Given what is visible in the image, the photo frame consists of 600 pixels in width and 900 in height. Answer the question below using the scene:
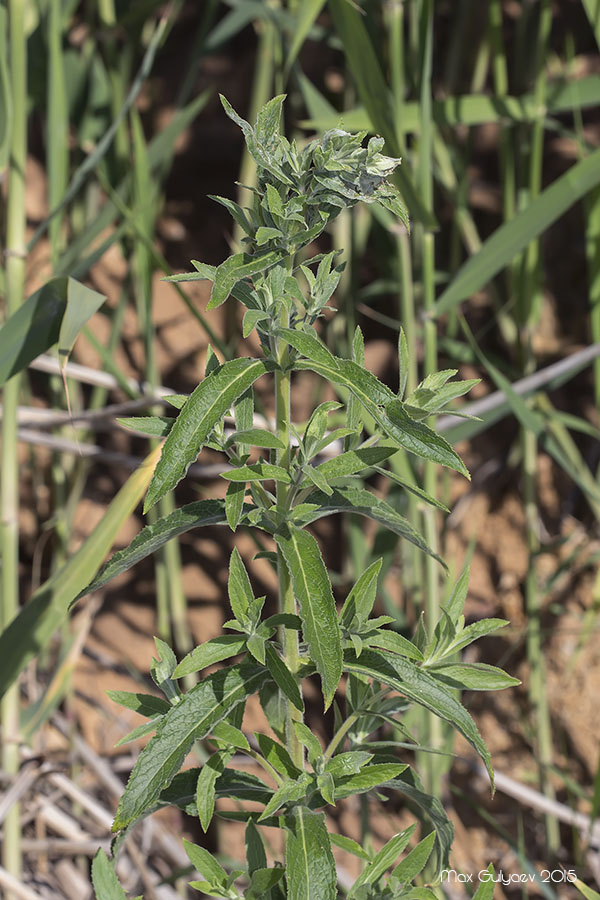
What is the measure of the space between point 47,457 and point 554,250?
3.60 feet

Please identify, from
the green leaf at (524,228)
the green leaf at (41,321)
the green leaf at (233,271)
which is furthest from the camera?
the green leaf at (524,228)

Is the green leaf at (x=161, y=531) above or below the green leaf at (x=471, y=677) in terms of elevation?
above

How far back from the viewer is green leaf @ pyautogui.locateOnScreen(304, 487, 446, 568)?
56cm

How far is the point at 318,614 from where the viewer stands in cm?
49

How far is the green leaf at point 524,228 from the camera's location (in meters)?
1.05

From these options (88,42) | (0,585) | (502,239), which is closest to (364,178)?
(502,239)

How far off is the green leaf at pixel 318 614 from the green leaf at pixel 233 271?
6.2 inches

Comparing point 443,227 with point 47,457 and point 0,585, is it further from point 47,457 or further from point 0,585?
point 0,585

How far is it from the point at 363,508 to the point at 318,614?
0.31 feet

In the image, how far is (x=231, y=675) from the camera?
557 millimetres

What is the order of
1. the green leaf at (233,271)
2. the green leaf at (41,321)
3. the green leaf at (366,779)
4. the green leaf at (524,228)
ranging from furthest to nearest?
the green leaf at (524,228), the green leaf at (41,321), the green leaf at (366,779), the green leaf at (233,271)

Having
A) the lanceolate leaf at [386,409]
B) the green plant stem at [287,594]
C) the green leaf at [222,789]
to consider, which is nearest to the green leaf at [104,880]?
the green leaf at [222,789]

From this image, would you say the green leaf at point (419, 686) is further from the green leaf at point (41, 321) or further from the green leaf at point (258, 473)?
the green leaf at point (41, 321)

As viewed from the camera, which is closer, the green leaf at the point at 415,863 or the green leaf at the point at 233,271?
the green leaf at the point at 233,271
